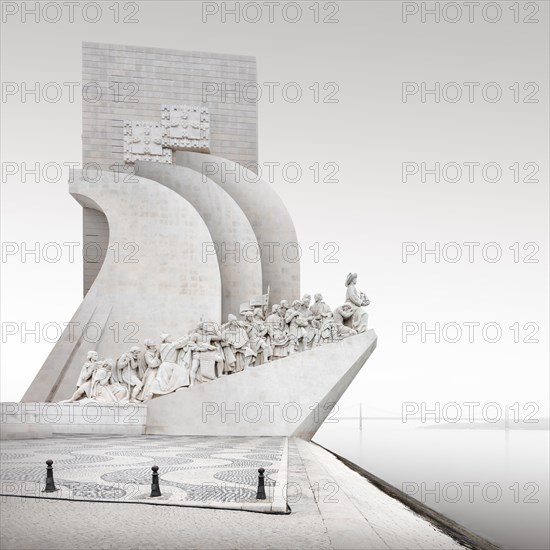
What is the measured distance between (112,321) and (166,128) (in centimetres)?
501

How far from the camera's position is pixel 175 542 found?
3.02 metres

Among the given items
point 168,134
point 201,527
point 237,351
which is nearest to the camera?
point 201,527

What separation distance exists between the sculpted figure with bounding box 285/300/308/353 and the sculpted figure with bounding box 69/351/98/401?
3.24m

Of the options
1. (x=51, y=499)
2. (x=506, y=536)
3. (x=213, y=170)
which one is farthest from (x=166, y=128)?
(x=51, y=499)

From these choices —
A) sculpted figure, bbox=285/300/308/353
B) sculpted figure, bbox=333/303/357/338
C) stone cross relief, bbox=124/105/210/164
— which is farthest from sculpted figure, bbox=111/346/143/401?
stone cross relief, bbox=124/105/210/164

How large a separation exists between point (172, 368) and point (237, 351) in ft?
3.64

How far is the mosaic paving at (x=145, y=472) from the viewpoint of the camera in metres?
4.02

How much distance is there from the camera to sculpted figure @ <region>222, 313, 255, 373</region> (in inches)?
460

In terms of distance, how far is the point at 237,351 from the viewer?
11805mm

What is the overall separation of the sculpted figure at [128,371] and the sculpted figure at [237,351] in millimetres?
1468

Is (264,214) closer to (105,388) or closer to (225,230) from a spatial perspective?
(225,230)

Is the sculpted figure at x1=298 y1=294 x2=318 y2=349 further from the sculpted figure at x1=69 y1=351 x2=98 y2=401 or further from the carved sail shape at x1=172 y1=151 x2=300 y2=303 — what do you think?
the sculpted figure at x1=69 y1=351 x2=98 y2=401

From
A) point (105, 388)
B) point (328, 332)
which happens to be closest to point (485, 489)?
point (328, 332)

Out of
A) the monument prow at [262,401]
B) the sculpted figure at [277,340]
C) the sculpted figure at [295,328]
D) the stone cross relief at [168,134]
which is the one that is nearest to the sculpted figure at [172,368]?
the monument prow at [262,401]
